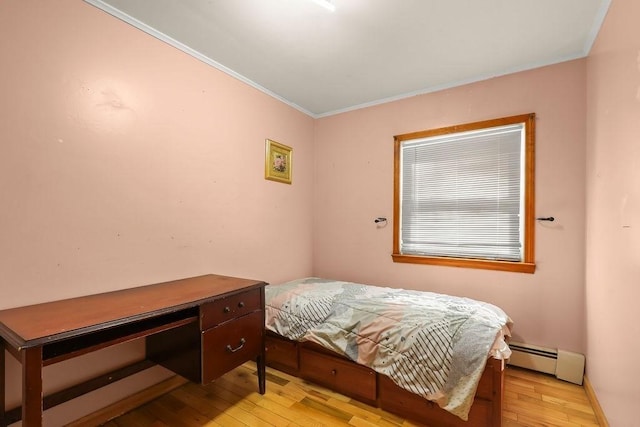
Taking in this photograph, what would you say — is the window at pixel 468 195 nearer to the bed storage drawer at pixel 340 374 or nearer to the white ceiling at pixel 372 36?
the white ceiling at pixel 372 36

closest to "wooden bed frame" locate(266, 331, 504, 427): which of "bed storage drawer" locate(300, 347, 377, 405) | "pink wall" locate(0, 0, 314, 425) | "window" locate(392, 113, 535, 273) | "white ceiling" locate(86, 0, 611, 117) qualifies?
"bed storage drawer" locate(300, 347, 377, 405)

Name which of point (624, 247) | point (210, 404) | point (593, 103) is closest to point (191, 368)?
point (210, 404)

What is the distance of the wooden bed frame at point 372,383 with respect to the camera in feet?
5.00

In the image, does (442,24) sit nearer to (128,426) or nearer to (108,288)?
(108,288)

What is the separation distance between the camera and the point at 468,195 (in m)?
2.60

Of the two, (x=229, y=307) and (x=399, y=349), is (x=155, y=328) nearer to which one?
(x=229, y=307)

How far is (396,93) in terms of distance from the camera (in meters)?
2.89

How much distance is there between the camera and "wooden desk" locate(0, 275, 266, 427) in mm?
1048

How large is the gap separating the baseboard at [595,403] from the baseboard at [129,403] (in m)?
2.60

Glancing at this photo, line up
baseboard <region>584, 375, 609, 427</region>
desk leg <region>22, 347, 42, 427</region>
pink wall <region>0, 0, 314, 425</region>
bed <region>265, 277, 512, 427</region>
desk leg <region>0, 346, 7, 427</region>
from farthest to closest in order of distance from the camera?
baseboard <region>584, 375, 609, 427</region> → bed <region>265, 277, 512, 427</region> → pink wall <region>0, 0, 314, 425</region> → desk leg <region>0, 346, 7, 427</region> → desk leg <region>22, 347, 42, 427</region>

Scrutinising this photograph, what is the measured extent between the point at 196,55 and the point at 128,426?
8.09 ft

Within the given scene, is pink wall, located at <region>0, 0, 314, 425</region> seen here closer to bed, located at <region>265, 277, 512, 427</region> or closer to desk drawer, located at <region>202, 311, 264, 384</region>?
desk drawer, located at <region>202, 311, 264, 384</region>

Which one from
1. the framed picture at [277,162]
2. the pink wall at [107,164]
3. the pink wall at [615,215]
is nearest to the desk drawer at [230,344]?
the pink wall at [107,164]

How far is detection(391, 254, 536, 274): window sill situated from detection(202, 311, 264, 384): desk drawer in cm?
159
